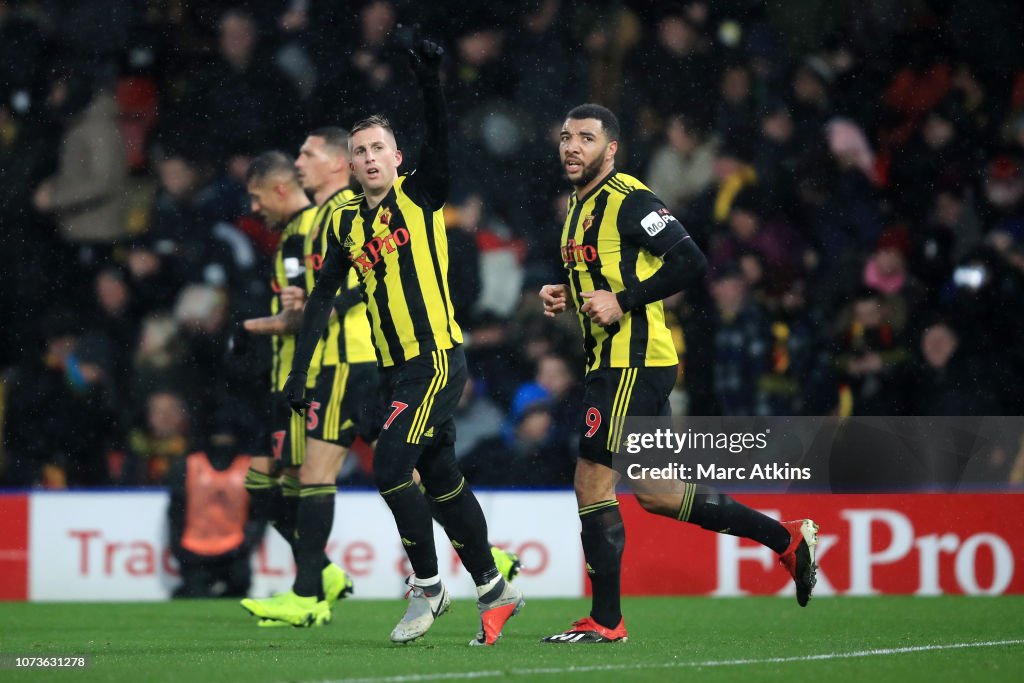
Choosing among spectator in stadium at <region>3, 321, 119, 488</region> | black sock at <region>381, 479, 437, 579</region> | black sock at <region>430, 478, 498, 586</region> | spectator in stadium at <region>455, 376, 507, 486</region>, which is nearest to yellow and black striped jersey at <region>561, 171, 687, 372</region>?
black sock at <region>430, 478, 498, 586</region>

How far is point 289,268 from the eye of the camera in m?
6.63

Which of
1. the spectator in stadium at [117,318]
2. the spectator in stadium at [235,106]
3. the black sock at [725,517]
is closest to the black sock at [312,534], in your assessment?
the black sock at [725,517]

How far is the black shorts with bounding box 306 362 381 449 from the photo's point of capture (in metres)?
6.39

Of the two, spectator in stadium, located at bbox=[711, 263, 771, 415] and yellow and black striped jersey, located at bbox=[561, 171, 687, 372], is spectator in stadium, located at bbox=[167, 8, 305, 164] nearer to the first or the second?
spectator in stadium, located at bbox=[711, 263, 771, 415]

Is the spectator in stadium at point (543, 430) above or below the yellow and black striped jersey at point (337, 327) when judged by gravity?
below

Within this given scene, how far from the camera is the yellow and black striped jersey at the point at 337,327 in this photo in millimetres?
6426

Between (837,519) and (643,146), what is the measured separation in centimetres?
269

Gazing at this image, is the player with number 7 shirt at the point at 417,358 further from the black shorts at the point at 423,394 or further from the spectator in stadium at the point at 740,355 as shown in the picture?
the spectator in stadium at the point at 740,355

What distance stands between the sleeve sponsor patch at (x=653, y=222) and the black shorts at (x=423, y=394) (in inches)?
30.7

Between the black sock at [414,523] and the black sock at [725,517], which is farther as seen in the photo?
the black sock at [725,517]

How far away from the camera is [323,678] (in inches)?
160

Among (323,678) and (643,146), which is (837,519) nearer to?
(643,146)

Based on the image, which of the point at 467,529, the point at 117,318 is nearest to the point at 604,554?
the point at 467,529

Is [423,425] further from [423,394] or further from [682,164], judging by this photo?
[682,164]
